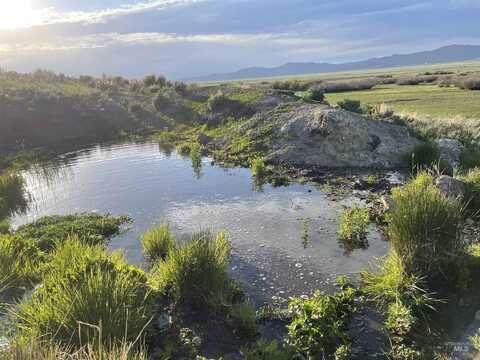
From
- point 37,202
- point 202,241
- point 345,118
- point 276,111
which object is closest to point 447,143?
point 345,118

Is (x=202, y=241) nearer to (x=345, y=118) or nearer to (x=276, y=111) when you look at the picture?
(x=345, y=118)

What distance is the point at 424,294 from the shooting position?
375 inches

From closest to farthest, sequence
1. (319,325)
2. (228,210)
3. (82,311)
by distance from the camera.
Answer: (82,311)
(319,325)
(228,210)

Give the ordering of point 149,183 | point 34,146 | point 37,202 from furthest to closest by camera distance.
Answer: point 34,146 < point 149,183 < point 37,202

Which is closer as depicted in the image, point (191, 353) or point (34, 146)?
point (191, 353)

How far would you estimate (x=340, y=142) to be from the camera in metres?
25.8

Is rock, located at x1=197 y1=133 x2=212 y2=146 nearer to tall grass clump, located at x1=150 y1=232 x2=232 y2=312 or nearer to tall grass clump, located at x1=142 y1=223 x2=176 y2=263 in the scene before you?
tall grass clump, located at x1=142 y1=223 x2=176 y2=263

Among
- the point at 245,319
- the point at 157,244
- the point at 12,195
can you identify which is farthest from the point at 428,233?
the point at 12,195

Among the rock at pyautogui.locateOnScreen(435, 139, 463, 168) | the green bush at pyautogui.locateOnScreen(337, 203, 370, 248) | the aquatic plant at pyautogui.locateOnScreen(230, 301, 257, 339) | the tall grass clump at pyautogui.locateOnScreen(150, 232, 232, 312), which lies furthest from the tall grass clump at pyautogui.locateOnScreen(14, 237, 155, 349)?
the rock at pyautogui.locateOnScreen(435, 139, 463, 168)

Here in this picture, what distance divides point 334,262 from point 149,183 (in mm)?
13732

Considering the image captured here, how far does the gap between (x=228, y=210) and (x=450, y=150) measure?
49.4 feet

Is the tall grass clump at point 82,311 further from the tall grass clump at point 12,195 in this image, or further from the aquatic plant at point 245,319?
the tall grass clump at point 12,195

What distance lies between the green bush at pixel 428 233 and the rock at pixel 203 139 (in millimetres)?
25428

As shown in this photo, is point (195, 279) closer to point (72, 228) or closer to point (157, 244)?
point (157, 244)
